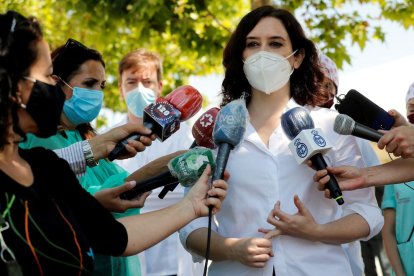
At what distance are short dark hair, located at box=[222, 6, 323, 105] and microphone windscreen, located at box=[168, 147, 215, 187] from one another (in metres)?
0.85

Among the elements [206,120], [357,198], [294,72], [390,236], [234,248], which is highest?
[294,72]

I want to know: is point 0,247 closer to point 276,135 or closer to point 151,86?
point 276,135

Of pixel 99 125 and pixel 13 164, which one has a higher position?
pixel 13 164

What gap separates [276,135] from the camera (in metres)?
3.75

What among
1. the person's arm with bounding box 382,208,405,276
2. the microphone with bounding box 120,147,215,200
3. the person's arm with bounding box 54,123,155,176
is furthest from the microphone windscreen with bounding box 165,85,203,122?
the person's arm with bounding box 382,208,405,276

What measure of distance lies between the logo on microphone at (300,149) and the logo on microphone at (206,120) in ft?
1.64

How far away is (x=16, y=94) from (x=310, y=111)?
1.81 metres

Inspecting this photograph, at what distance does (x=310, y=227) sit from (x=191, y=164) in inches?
26.3

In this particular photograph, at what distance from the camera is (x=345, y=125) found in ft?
11.3

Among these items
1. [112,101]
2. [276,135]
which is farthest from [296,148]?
[112,101]

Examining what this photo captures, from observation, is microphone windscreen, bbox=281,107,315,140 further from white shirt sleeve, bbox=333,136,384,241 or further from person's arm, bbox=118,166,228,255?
person's arm, bbox=118,166,228,255

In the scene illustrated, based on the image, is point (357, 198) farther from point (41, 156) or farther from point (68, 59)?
point (68, 59)

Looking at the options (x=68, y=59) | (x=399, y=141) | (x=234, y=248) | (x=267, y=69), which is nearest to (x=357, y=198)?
(x=399, y=141)

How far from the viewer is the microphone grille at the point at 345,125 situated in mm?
3435
